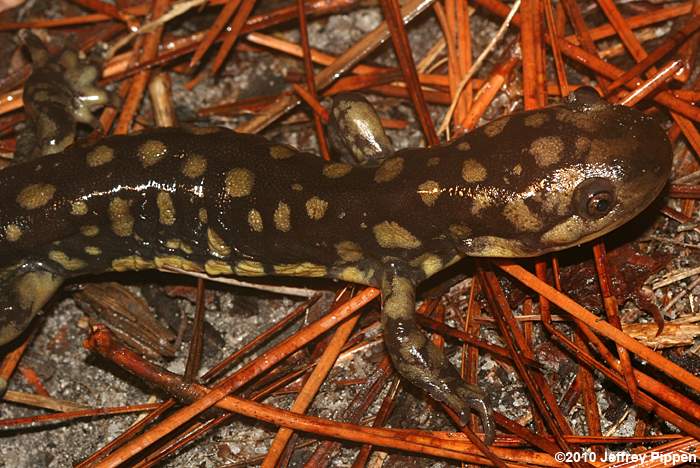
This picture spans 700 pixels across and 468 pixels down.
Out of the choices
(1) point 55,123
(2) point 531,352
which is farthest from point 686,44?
(1) point 55,123

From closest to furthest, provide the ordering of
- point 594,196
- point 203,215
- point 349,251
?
point 594,196 < point 349,251 < point 203,215

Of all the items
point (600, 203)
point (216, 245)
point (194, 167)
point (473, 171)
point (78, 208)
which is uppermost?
point (194, 167)

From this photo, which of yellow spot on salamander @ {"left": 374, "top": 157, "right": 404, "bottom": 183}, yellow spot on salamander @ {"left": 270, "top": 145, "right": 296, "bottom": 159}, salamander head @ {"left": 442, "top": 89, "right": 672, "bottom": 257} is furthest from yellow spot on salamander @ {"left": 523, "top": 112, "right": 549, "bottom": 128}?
yellow spot on salamander @ {"left": 270, "top": 145, "right": 296, "bottom": 159}

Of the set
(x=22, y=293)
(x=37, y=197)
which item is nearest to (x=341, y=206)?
(x=37, y=197)

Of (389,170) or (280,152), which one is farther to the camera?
(280,152)

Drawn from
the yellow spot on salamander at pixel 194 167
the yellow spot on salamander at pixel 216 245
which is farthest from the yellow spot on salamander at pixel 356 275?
the yellow spot on salamander at pixel 194 167

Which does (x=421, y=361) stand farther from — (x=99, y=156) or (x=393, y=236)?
(x=99, y=156)

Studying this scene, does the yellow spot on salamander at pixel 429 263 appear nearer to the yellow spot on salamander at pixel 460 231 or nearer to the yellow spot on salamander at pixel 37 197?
the yellow spot on salamander at pixel 460 231
